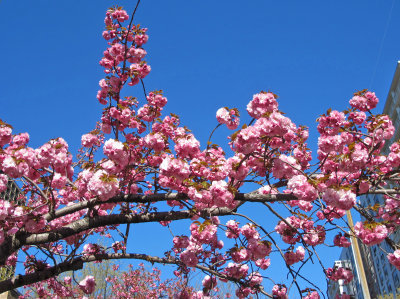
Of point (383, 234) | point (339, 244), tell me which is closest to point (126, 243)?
point (339, 244)

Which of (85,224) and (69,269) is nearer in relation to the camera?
(85,224)

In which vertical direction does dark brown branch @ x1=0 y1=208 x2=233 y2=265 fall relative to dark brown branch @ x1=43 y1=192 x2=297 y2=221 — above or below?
below

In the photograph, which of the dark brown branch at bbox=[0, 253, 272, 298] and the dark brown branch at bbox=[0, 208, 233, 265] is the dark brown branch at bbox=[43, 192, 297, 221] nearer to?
the dark brown branch at bbox=[0, 208, 233, 265]

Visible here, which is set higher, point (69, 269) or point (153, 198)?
point (153, 198)

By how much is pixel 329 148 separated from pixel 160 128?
251 cm

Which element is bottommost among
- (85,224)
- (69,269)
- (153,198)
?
(69,269)

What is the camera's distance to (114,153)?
168 inches

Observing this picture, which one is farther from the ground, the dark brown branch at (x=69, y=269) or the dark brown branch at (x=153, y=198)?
the dark brown branch at (x=153, y=198)

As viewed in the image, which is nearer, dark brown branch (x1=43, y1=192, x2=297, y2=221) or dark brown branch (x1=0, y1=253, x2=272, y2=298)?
dark brown branch (x1=43, y1=192, x2=297, y2=221)

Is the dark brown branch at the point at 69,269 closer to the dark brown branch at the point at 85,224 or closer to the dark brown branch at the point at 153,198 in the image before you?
the dark brown branch at the point at 85,224

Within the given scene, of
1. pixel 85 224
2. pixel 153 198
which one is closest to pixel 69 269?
pixel 85 224

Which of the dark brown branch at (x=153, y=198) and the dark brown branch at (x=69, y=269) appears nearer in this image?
the dark brown branch at (x=153, y=198)

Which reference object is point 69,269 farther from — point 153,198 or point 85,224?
point 153,198

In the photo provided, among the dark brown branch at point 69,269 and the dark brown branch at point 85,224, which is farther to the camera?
the dark brown branch at point 69,269
